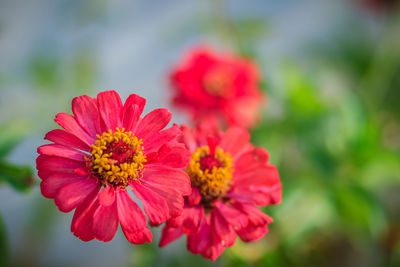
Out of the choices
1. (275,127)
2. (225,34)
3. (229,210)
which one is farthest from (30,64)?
(229,210)

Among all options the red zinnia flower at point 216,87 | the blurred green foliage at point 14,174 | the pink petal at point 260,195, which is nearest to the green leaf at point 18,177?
the blurred green foliage at point 14,174

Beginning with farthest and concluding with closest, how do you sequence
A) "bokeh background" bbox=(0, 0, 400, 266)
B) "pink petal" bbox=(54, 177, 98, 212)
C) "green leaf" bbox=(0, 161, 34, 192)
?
"bokeh background" bbox=(0, 0, 400, 266)
"green leaf" bbox=(0, 161, 34, 192)
"pink petal" bbox=(54, 177, 98, 212)

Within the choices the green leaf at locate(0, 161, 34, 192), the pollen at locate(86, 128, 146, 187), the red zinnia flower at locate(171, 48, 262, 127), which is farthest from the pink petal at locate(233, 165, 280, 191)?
the red zinnia flower at locate(171, 48, 262, 127)

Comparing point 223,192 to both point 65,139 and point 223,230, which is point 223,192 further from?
point 65,139

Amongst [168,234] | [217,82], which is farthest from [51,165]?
[217,82]

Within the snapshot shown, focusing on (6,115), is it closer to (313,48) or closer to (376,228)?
(376,228)

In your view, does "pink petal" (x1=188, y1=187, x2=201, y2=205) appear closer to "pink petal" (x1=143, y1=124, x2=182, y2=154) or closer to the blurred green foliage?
"pink petal" (x1=143, y1=124, x2=182, y2=154)
